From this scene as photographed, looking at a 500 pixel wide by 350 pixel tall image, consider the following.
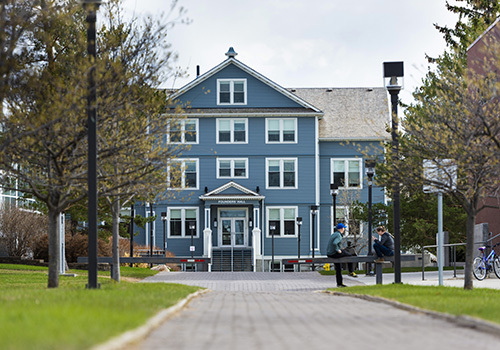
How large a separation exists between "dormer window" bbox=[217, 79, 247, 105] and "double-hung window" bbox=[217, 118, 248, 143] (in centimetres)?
117

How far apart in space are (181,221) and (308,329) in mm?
42591

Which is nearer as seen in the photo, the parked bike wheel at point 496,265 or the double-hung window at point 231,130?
the parked bike wheel at point 496,265

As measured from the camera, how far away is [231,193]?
51156 millimetres

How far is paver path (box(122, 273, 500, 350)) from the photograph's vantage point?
8.68 meters

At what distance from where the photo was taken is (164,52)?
19.0 meters

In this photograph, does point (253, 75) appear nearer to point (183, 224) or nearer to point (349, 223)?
point (183, 224)

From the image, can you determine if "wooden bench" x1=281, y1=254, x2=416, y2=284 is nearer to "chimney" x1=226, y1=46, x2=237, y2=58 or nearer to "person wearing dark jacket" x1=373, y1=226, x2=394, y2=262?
"person wearing dark jacket" x1=373, y1=226, x2=394, y2=262

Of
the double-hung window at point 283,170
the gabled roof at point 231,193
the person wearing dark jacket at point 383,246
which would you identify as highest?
the double-hung window at point 283,170

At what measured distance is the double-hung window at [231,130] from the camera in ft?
171

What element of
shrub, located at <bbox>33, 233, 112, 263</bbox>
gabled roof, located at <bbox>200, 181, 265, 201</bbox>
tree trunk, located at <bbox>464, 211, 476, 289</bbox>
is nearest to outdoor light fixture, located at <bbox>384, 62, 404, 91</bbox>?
tree trunk, located at <bbox>464, 211, 476, 289</bbox>

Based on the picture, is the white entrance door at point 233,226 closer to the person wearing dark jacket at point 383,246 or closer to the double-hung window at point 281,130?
the double-hung window at point 281,130

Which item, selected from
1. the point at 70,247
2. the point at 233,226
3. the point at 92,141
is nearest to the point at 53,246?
the point at 92,141

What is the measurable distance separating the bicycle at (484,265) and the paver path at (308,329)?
38.3 ft

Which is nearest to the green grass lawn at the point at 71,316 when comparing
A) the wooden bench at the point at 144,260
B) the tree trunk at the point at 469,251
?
the tree trunk at the point at 469,251
